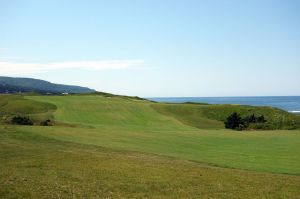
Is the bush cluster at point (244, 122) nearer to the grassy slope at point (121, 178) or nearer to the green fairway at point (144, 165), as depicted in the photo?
the green fairway at point (144, 165)

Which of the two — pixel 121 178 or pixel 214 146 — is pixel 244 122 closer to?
pixel 214 146

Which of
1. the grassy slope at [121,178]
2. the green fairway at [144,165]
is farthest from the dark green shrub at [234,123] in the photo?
the grassy slope at [121,178]

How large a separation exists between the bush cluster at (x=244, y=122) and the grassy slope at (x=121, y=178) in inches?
1582

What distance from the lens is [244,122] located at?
7006cm

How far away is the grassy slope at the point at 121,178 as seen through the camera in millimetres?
18375

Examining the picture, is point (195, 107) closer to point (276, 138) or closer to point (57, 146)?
point (276, 138)

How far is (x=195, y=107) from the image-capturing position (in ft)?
287

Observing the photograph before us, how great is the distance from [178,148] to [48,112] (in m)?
43.1

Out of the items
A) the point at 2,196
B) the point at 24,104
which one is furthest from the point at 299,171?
the point at 24,104

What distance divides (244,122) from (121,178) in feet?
170

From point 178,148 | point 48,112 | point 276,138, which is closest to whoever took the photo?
point 178,148

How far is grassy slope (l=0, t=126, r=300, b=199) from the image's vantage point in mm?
18375

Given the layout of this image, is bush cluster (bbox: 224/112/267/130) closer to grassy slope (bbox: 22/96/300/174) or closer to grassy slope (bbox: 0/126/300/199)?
grassy slope (bbox: 22/96/300/174)

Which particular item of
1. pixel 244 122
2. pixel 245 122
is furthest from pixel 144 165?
pixel 245 122
